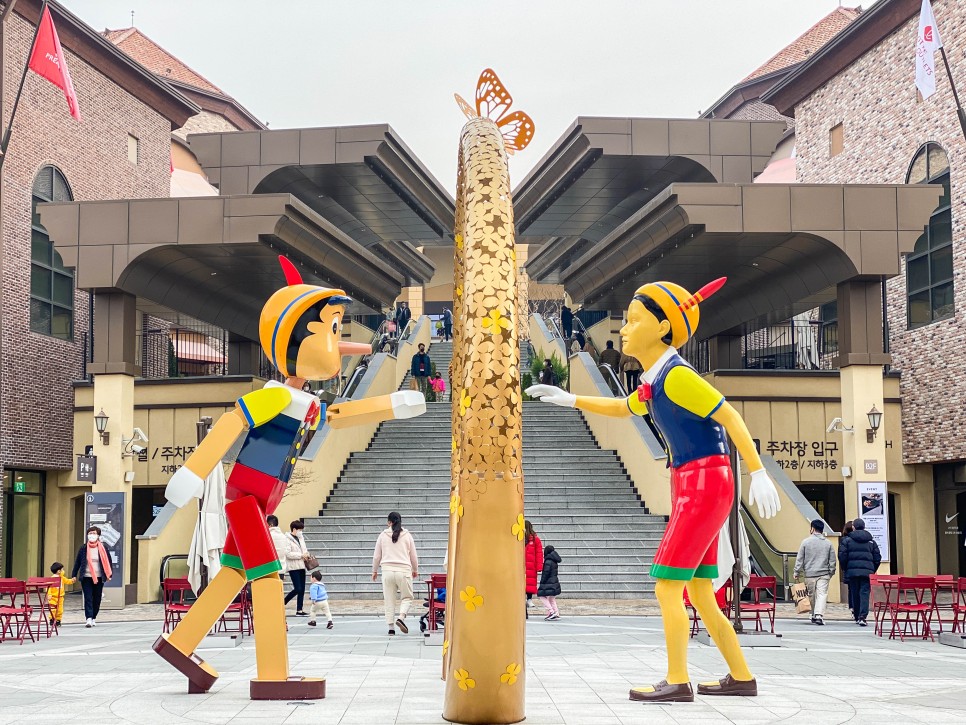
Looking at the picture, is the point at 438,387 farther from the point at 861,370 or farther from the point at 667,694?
the point at 667,694

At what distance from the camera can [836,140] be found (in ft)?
90.8

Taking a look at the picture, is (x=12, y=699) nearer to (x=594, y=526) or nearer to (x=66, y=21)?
(x=594, y=526)

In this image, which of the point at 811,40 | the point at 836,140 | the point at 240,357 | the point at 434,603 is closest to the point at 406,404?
the point at 434,603

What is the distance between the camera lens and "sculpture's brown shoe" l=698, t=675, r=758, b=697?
8062mm

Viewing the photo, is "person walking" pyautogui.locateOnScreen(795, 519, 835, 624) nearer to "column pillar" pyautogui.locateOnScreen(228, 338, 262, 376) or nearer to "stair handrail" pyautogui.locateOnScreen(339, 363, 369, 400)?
"stair handrail" pyautogui.locateOnScreen(339, 363, 369, 400)

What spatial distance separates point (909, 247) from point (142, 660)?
45.6 ft

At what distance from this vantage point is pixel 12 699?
8383mm

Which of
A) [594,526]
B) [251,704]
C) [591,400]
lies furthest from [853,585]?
[251,704]

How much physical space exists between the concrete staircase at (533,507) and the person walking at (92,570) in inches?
147

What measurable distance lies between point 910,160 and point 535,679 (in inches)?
732

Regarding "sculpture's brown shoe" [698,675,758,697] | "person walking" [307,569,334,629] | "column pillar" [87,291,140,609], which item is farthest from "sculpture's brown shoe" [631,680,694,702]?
"column pillar" [87,291,140,609]

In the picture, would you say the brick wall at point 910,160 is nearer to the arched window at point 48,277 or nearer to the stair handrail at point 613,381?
the stair handrail at point 613,381

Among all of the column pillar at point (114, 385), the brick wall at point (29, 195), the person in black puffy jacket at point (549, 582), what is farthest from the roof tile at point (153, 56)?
the person in black puffy jacket at point (549, 582)

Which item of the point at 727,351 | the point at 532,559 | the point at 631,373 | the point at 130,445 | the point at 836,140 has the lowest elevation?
the point at 532,559
